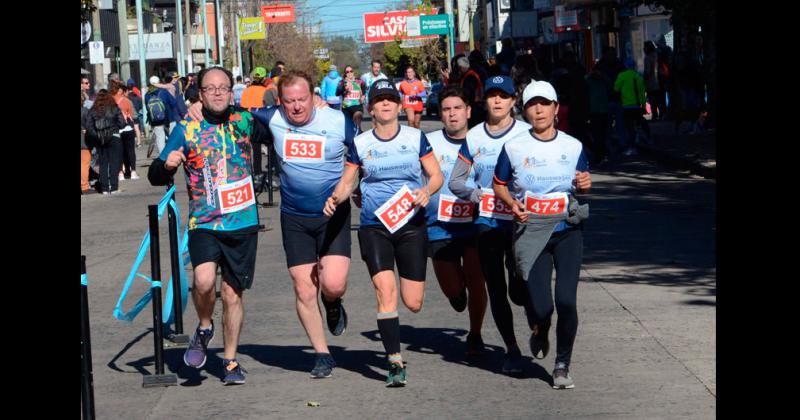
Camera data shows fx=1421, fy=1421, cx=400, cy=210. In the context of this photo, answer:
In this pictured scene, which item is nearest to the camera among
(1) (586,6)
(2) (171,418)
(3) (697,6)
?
(2) (171,418)

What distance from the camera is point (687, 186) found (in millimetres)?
20000

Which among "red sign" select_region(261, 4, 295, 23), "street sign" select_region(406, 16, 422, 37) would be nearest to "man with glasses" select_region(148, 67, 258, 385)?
"street sign" select_region(406, 16, 422, 37)

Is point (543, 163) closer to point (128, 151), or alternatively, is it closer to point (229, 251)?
point (229, 251)

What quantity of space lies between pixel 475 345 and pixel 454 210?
0.93m

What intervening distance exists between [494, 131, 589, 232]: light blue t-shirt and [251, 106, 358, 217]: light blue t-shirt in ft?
3.53

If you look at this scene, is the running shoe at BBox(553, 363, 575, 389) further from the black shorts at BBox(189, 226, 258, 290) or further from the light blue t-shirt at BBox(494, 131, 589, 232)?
the black shorts at BBox(189, 226, 258, 290)

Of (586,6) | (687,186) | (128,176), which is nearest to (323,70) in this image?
(586,6)

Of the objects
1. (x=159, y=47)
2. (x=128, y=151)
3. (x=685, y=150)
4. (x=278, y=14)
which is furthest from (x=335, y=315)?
(x=278, y=14)

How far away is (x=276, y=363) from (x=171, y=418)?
5.12 ft

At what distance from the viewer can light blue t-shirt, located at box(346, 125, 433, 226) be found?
27.7ft

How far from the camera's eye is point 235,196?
8602 millimetres

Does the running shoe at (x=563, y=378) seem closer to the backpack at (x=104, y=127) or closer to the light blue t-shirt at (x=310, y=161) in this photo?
the light blue t-shirt at (x=310, y=161)
